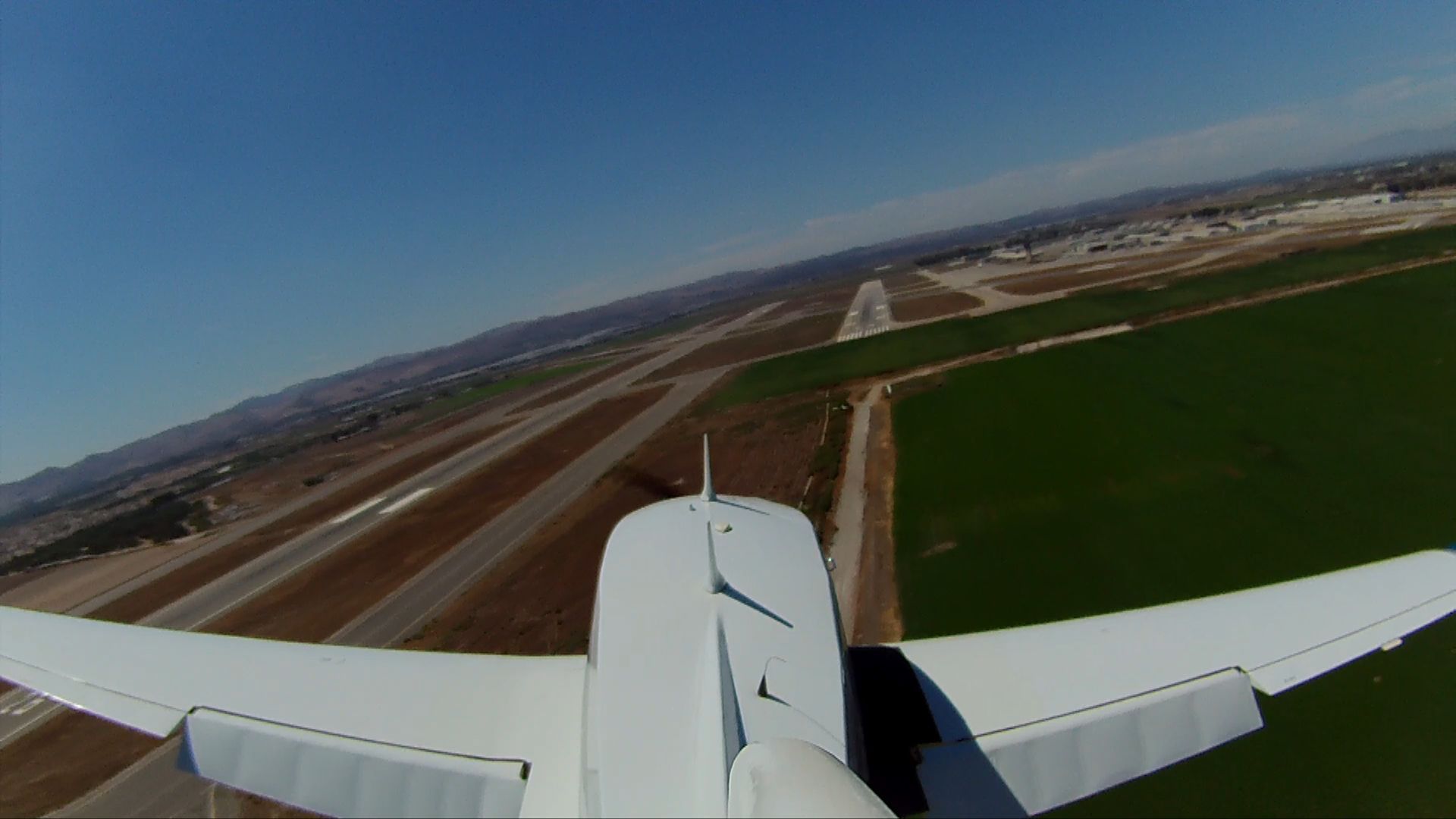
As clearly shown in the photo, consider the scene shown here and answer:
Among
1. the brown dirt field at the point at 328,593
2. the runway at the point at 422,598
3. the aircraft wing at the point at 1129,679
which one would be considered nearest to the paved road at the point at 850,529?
the aircraft wing at the point at 1129,679

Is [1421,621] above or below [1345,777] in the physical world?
above

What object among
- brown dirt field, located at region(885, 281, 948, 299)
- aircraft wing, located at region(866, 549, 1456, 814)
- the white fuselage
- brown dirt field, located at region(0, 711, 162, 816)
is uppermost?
brown dirt field, located at region(885, 281, 948, 299)

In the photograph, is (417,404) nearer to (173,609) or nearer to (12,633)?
(173,609)

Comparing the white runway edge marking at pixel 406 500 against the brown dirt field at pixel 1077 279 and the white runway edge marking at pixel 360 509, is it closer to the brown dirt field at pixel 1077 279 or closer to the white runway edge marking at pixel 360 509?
the white runway edge marking at pixel 360 509

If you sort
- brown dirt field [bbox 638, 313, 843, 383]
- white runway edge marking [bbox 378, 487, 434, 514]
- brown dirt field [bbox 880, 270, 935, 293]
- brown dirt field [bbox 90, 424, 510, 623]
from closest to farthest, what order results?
brown dirt field [bbox 90, 424, 510, 623] → white runway edge marking [bbox 378, 487, 434, 514] → brown dirt field [bbox 638, 313, 843, 383] → brown dirt field [bbox 880, 270, 935, 293]

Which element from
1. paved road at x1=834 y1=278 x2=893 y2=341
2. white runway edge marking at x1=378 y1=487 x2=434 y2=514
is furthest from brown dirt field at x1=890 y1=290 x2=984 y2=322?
white runway edge marking at x1=378 y1=487 x2=434 y2=514

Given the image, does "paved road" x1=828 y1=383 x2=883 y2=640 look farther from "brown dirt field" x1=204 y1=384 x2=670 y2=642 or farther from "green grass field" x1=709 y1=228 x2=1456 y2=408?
"brown dirt field" x1=204 y1=384 x2=670 y2=642

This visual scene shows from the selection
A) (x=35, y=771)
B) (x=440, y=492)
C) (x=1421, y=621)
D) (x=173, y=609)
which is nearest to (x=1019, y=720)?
(x=1421, y=621)
